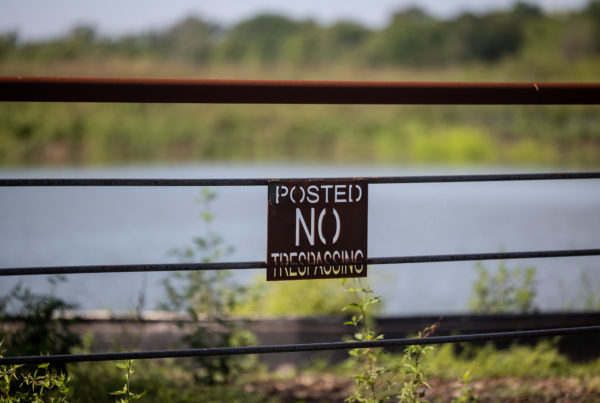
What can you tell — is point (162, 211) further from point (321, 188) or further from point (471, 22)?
point (471, 22)

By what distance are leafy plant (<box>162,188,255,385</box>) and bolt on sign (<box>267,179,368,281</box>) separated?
1.51 m

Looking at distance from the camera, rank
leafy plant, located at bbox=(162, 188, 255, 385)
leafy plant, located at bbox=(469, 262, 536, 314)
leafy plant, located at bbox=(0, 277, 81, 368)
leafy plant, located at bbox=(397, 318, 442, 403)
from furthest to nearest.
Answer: leafy plant, located at bbox=(469, 262, 536, 314)
leafy plant, located at bbox=(162, 188, 255, 385)
leafy plant, located at bbox=(0, 277, 81, 368)
leafy plant, located at bbox=(397, 318, 442, 403)

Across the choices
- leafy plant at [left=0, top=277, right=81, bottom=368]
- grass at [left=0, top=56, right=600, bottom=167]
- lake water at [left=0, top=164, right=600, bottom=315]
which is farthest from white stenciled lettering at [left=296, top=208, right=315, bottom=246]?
grass at [left=0, top=56, right=600, bottom=167]

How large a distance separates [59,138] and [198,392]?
61.7ft

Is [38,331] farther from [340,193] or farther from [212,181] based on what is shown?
[340,193]

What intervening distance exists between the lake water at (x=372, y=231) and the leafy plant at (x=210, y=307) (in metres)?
0.48

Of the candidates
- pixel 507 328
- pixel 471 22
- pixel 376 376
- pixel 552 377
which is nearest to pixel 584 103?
pixel 376 376

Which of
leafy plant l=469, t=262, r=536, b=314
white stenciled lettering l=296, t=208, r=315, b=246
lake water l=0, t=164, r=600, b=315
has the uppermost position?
lake water l=0, t=164, r=600, b=315

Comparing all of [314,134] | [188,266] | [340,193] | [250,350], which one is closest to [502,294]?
[340,193]

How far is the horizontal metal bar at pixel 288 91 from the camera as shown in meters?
1.94

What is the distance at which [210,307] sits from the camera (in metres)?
4.04

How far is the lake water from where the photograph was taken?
6961 mm

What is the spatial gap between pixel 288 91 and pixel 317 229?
0.46 metres

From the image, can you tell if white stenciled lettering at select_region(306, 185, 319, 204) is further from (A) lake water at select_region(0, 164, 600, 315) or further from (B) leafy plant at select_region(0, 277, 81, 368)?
(A) lake water at select_region(0, 164, 600, 315)
